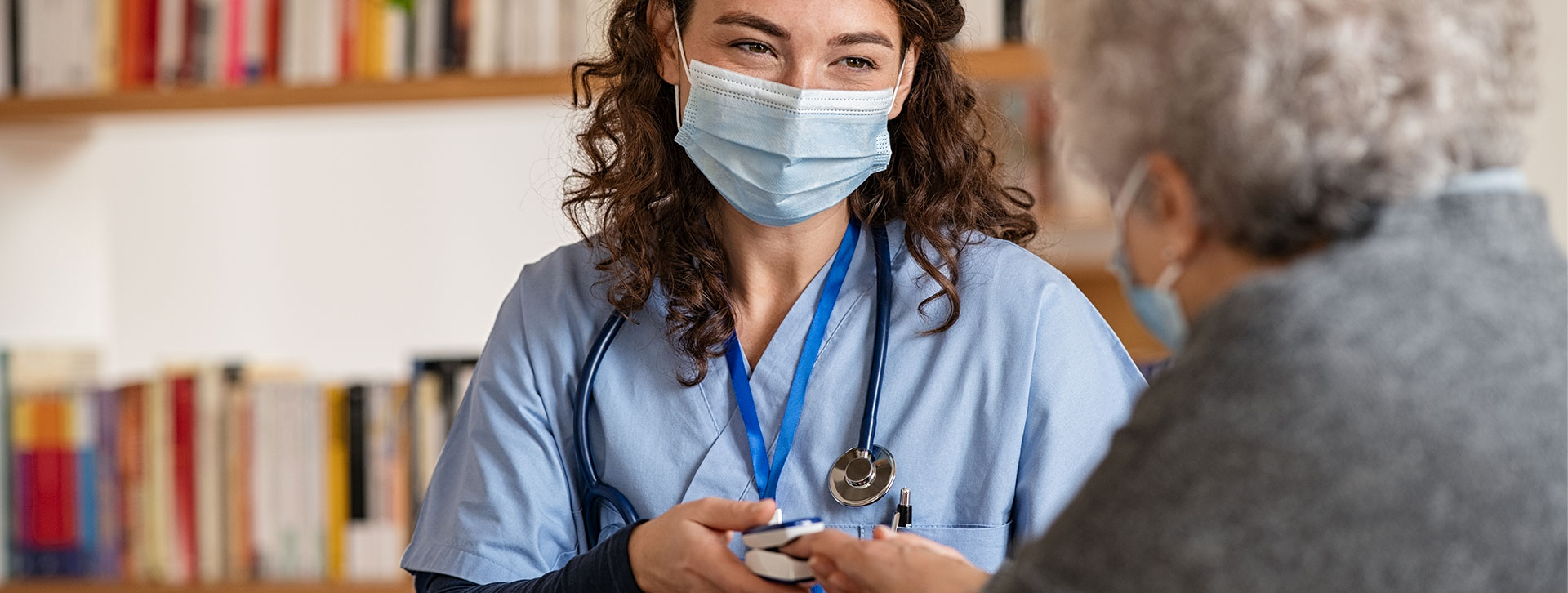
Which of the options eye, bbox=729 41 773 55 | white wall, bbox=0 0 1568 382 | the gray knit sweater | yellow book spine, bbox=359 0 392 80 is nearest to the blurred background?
yellow book spine, bbox=359 0 392 80

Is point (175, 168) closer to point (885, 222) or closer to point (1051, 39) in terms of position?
point (885, 222)

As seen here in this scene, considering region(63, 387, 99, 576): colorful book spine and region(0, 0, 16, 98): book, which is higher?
region(0, 0, 16, 98): book

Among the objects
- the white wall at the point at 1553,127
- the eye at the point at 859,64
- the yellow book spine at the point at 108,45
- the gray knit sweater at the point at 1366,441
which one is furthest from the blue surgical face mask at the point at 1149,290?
the yellow book spine at the point at 108,45

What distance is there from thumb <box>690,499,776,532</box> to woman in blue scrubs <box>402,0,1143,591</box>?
0.46 feet

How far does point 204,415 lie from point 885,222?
130cm

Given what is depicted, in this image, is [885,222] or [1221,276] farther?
[885,222]

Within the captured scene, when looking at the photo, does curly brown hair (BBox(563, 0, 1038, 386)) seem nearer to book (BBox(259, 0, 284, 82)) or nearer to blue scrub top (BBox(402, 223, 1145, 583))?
blue scrub top (BBox(402, 223, 1145, 583))

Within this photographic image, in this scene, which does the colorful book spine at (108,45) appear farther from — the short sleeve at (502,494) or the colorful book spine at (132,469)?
the short sleeve at (502,494)

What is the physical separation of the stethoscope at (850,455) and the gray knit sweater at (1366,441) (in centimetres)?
52

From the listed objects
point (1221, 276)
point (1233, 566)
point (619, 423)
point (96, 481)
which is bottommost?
point (96, 481)

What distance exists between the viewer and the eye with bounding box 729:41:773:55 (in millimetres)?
1288

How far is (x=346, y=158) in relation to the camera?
9.14 feet

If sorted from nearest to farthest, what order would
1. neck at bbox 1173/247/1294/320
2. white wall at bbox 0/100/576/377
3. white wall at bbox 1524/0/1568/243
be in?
neck at bbox 1173/247/1294/320 → white wall at bbox 1524/0/1568/243 → white wall at bbox 0/100/576/377

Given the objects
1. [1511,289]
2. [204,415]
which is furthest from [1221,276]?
[204,415]
